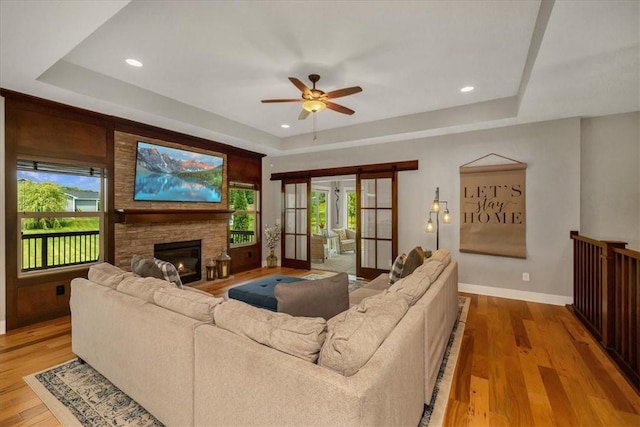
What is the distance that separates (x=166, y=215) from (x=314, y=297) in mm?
3614

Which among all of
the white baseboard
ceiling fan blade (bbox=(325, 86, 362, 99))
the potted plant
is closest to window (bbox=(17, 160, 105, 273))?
the potted plant

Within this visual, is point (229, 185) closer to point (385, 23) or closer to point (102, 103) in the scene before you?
point (102, 103)

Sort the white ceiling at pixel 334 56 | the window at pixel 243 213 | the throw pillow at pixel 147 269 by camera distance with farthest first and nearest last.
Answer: the window at pixel 243 213, the throw pillow at pixel 147 269, the white ceiling at pixel 334 56

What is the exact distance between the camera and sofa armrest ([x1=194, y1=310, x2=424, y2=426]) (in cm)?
102

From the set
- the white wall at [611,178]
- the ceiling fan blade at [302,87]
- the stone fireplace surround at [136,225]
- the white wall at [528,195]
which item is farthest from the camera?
the stone fireplace surround at [136,225]

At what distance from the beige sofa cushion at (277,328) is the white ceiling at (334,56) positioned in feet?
6.81

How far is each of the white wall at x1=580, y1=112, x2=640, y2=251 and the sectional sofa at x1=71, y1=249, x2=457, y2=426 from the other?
3389mm

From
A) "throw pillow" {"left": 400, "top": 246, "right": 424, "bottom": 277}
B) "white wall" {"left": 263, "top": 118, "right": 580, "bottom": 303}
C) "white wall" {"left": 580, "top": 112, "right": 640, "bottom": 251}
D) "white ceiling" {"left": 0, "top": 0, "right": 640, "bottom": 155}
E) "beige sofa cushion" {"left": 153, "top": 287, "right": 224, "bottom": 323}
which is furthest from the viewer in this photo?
"white wall" {"left": 263, "top": 118, "right": 580, "bottom": 303}

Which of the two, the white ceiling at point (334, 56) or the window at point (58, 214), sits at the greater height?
the white ceiling at point (334, 56)

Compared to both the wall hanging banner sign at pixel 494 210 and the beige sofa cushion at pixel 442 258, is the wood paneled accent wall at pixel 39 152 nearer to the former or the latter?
the beige sofa cushion at pixel 442 258

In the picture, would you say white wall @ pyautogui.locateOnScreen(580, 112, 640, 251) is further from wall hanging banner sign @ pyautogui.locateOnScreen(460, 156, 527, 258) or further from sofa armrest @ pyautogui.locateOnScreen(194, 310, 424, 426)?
sofa armrest @ pyautogui.locateOnScreen(194, 310, 424, 426)

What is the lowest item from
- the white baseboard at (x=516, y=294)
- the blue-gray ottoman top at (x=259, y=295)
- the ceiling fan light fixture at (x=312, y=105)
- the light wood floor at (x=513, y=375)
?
the light wood floor at (x=513, y=375)

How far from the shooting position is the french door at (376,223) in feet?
17.5

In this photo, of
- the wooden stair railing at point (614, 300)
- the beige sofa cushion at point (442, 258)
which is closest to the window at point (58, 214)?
the beige sofa cushion at point (442, 258)
